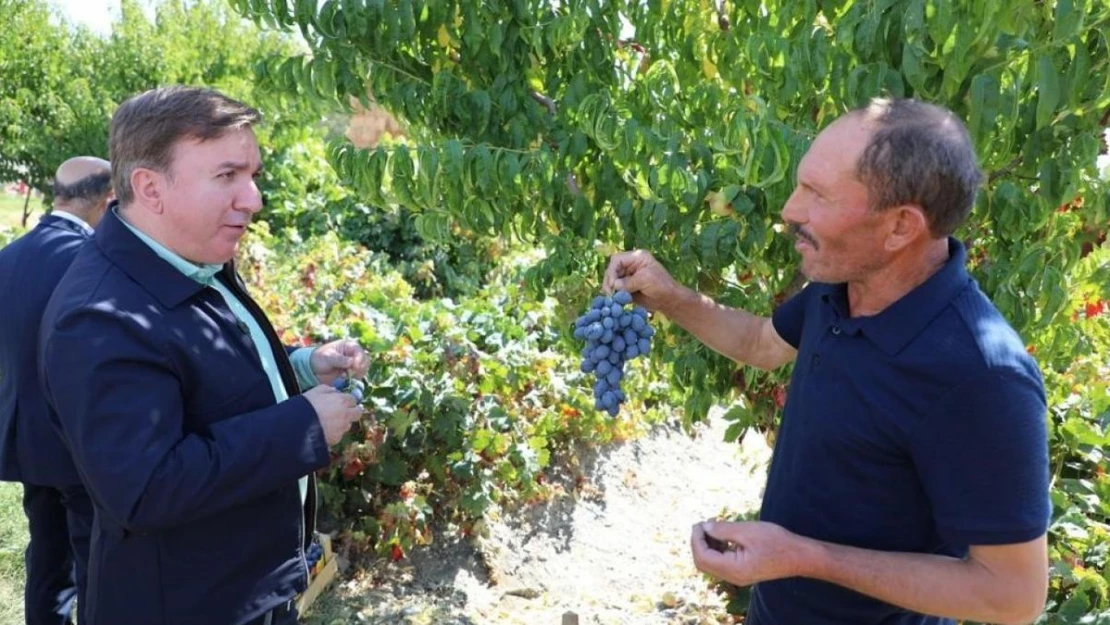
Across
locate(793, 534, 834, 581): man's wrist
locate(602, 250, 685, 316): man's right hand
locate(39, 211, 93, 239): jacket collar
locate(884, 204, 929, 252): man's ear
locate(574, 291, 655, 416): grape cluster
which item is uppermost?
locate(884, 204, 929, 252): man's ear

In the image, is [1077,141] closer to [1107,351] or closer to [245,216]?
[245,216]

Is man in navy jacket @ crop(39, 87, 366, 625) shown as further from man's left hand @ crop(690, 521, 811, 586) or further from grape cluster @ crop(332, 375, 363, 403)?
man's left hand @ crop(690, 521, 811, 586)

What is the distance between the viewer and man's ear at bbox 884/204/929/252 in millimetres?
1899

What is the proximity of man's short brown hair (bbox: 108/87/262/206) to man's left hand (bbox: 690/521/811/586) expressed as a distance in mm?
1370

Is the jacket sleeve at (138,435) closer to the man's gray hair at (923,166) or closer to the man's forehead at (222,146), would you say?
the man's forehead at (222,146)

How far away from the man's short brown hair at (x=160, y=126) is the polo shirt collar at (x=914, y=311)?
1.44 metres

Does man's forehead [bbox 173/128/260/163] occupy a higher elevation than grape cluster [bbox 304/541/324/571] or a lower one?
higher

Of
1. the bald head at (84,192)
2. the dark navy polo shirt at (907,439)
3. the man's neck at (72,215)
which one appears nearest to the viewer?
the dark navy polo shirt at (907,439)

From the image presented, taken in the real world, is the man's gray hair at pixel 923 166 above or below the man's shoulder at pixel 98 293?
above

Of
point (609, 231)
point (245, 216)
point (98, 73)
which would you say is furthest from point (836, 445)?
point (98, 73)

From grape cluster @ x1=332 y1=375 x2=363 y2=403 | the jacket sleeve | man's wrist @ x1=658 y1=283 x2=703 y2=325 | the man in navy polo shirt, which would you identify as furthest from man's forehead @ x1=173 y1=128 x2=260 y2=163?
the man in navy polo shirt

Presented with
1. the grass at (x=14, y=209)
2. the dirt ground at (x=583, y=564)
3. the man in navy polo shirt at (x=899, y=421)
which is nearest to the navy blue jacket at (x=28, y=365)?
the dirt ground at (x=583, y=564)

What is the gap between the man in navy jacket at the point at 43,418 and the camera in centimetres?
343

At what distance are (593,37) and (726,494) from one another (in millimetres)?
4461
